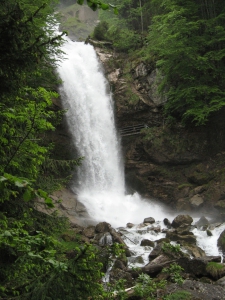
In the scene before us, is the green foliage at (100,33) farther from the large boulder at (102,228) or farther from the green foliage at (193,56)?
the large boulder at (102,228)

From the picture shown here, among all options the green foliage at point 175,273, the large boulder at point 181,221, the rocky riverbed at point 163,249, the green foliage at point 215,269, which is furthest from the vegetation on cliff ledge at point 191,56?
the green foliage at point 175,273

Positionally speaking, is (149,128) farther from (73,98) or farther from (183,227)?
(183,227)

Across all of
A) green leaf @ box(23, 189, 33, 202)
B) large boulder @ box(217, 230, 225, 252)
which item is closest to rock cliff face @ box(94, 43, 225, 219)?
large boulder @ box(217, 230, 225, 252)

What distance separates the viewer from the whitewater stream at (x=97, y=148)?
50.8 ft

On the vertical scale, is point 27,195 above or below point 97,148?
below

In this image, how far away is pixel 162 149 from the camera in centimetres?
1728

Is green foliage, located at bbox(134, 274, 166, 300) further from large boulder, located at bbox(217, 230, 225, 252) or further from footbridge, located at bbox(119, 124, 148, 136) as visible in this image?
footbridge, located at bbox(119, 124, 148, 136)

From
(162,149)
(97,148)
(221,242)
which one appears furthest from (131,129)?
(221,242)

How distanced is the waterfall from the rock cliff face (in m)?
0.71

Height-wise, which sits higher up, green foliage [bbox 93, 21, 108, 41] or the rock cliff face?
green foliage [bbox 93, 21, 108, 41]

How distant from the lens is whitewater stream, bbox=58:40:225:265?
15.5 metres

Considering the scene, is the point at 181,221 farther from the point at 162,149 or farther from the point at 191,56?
the point at 191,56

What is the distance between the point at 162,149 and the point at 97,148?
4.07 metres

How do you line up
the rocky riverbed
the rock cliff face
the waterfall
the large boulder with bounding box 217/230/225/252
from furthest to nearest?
the waterfall < the rock cliff face < the large boulder with bounding box 217/230/225/252 < the rocky riverbed
